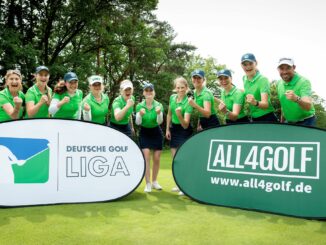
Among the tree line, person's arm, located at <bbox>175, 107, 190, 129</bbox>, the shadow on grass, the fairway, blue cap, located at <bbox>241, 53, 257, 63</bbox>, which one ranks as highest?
the tree line

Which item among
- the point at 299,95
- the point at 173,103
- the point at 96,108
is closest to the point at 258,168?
the point at 299,95

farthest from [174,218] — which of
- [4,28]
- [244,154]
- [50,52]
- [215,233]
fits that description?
[50,52]

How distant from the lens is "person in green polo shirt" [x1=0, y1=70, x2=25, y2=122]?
5.09 meters

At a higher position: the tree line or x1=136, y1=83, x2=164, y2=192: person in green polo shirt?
the tree line

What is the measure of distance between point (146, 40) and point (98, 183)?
18094 millimetres

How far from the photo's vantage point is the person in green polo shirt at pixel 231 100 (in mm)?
5277

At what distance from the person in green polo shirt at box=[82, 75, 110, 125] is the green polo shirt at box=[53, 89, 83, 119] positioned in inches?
4.6

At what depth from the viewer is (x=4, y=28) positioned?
16422mm

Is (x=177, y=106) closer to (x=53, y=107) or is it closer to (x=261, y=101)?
(x=261, y=101)

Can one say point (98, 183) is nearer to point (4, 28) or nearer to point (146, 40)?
point (4, 28)

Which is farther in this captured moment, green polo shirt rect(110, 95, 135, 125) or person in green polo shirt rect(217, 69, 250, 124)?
green polo shirt rect(110, 95, 135, 125)

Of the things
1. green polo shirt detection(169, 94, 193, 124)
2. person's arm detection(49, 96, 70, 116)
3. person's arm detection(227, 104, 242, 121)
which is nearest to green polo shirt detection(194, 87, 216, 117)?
green polo shirt detection(169, 94, 193, 124)

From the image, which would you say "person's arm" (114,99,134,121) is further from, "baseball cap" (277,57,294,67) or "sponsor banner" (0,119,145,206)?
"baseball cap" (277,57,294,67)

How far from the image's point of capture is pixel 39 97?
5355 mm
